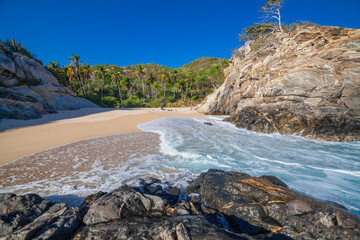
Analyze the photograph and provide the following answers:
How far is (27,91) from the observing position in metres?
19.8

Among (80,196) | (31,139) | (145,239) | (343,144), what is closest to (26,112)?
(31,139)

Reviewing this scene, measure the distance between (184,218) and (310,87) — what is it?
15.0 metres

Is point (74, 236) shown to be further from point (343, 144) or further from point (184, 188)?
point (343, 144)

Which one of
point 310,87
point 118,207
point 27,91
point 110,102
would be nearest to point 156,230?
point 118,207

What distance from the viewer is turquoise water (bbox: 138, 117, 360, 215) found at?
4.54m

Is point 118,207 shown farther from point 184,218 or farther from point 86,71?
point 86,71

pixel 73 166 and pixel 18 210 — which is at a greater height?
pixel 18 210

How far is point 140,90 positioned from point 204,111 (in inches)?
1221

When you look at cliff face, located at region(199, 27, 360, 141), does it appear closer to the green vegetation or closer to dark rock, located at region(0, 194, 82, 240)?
dark rock, located at region(0, 194, 82, 240)

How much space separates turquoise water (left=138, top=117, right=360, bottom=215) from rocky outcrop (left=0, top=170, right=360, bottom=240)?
2313mm

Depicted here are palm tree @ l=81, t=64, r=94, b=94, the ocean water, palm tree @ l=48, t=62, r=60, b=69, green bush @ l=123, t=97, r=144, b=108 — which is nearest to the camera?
the ocean water

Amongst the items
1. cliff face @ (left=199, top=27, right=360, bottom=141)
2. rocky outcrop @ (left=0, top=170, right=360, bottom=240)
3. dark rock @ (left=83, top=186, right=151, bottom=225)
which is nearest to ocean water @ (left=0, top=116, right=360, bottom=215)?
rocky outcrop @ (left=0, top=170, right=360, bottom=240)

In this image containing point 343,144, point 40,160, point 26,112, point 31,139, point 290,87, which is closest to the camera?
point 40,160

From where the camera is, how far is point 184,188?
4.21 metres
